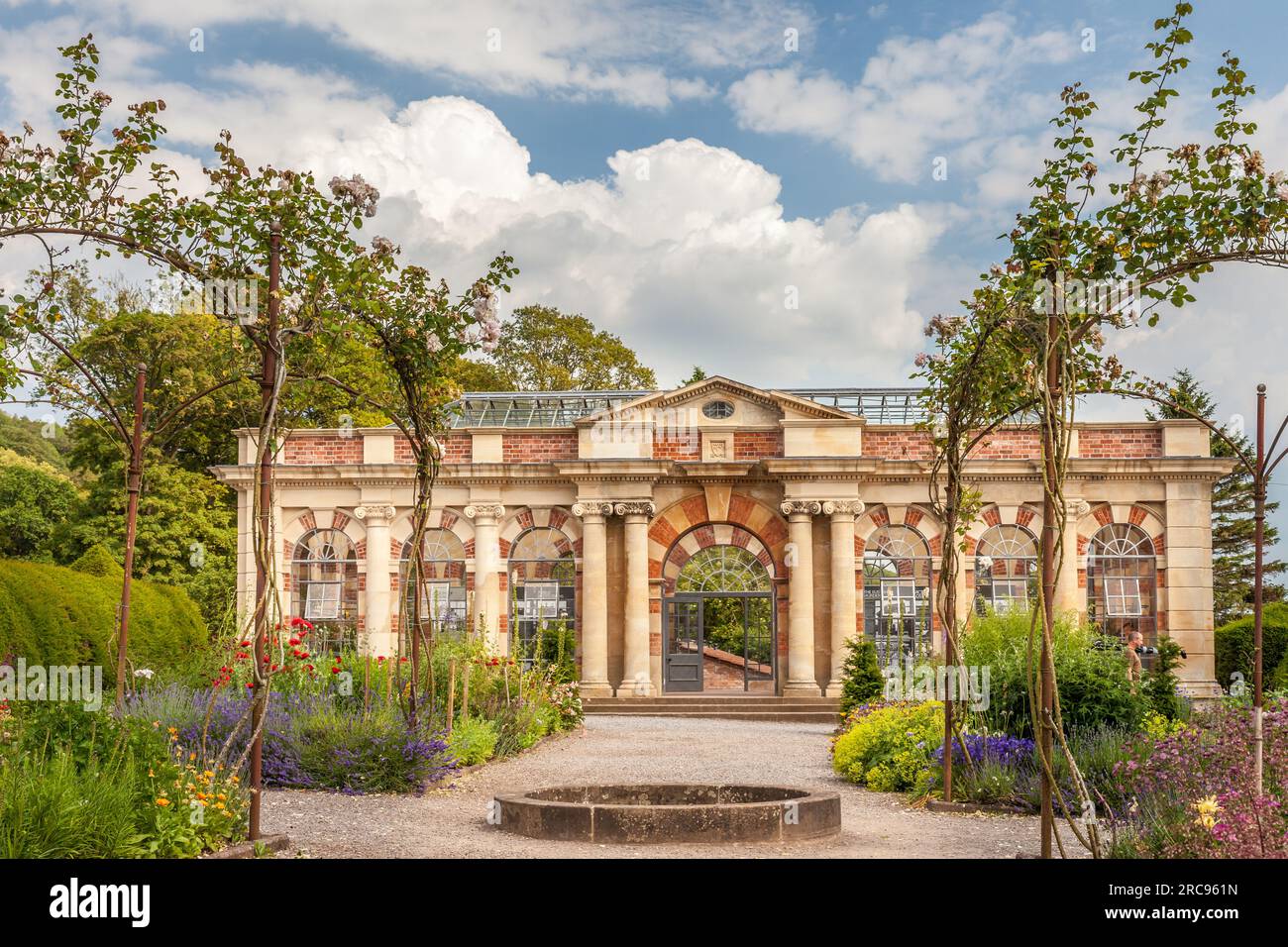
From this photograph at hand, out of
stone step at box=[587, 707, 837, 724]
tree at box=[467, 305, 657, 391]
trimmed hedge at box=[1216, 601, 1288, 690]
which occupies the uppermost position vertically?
tree at box=[467, 305, 657, 391]

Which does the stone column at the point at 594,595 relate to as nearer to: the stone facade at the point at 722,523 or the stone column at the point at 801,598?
the stone facade at the point at 722,523

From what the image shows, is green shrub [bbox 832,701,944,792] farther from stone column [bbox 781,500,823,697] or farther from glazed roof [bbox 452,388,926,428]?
glazed roof [bbox 452,388,926,428]

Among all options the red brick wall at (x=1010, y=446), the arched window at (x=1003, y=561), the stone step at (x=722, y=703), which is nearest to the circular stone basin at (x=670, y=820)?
the stone step at (x=722, y=703)

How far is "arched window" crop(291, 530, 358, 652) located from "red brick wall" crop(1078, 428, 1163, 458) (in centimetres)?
1559

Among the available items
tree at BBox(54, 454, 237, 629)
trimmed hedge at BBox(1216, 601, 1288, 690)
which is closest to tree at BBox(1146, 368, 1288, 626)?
trimmed hedge at BBox(1216, 601, 1288, 690)

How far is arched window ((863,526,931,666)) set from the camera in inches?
1062

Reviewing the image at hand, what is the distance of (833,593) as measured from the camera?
2667 centimetres

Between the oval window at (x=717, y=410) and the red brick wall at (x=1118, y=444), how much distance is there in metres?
7.26

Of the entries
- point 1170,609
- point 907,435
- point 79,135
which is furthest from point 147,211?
point 1170,609

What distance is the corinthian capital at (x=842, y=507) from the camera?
26.8 metres

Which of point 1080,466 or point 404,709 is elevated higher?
point 1080,466

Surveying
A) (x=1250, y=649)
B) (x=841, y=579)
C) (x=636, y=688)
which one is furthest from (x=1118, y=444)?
(x=636, y=688)

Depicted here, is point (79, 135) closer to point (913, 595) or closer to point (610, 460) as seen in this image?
point (610, 460)

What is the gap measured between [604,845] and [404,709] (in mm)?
5055
